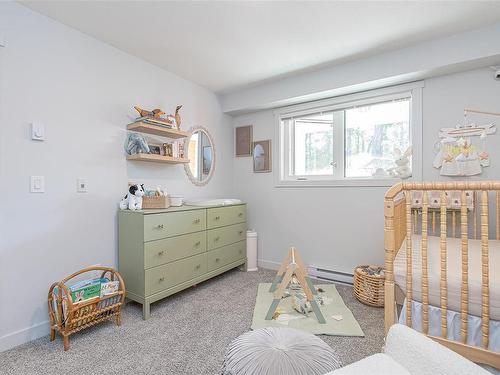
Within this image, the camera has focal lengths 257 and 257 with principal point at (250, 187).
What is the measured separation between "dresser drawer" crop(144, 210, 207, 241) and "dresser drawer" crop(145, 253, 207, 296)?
0.26 meters

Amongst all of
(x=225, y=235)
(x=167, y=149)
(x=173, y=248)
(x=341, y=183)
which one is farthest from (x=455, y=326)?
(x=167, y=149)

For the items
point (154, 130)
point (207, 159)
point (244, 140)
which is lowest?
point (207, 159)

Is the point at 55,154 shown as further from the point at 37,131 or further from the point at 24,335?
the point at 24,335

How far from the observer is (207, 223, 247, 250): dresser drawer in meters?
2.67

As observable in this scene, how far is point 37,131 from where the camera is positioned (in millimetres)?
1797

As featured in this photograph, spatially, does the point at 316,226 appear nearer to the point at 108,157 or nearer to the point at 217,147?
the point at 217,147

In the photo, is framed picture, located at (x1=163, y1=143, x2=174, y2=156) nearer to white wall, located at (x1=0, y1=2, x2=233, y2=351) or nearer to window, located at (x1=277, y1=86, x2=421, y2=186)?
white wall, located at (x1=0, y1=2, x2=233, y2=351)

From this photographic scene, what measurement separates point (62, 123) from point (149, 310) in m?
1.60

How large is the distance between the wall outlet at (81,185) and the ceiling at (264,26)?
1.18 meters

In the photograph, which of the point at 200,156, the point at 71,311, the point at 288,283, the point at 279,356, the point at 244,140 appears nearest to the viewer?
the point at 279,356

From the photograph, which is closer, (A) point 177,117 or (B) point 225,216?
(A) point 177,117

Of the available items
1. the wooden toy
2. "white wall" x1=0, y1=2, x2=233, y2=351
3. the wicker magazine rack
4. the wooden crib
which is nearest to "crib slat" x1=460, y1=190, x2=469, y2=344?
the wooden crib

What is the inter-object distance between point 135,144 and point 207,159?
1.04 meters

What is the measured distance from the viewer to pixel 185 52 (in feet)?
7.72
